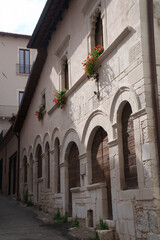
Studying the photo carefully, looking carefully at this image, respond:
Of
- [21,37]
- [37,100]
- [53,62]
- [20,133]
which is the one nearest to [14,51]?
[21,37]

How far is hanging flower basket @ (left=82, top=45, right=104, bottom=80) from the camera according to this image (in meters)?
9.39

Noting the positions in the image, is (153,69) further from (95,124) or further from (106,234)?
(106,234)

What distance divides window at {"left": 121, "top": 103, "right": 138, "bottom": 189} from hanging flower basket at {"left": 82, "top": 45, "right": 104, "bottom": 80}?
5.99ft

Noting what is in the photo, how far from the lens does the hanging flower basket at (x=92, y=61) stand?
9391 mm

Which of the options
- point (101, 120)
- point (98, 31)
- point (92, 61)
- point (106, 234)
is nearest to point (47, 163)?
point (101, 120)

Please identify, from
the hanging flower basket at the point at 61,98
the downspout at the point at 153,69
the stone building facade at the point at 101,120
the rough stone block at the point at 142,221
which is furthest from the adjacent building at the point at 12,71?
the rough stone block at the point at 142,221

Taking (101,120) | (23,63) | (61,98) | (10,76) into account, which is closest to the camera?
(101,120)

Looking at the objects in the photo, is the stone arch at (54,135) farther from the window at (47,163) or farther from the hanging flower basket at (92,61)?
the hanging flower basket at (92,61)

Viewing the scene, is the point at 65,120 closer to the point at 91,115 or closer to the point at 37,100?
the point at 91,115

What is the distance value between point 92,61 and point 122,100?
198 centimetres

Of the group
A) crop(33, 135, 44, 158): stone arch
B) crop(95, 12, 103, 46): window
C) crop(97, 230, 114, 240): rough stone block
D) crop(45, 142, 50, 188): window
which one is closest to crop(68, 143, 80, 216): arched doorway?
crop(45, 142, 50, 188): window

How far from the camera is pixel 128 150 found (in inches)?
312

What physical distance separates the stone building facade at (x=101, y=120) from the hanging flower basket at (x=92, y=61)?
0.22 meters

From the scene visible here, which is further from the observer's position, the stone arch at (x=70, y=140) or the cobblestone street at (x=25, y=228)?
the stone arch at (x=70, y=140)
